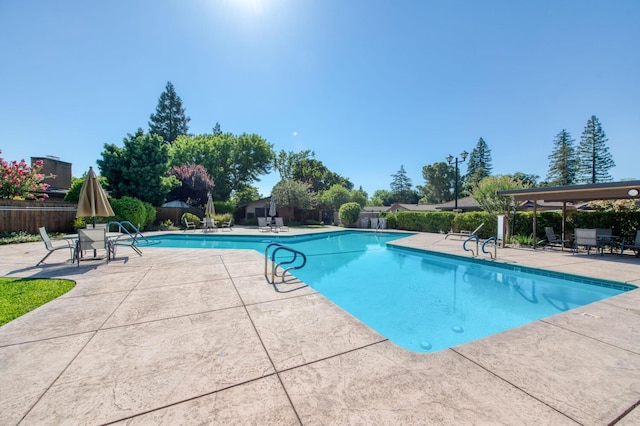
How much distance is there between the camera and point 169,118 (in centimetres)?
3847

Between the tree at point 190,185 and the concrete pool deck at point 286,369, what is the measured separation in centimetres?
2030

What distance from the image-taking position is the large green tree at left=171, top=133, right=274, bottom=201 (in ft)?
95.1

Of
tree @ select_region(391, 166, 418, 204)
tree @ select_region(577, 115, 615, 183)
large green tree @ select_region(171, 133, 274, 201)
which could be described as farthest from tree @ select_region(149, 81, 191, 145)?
tree @ select_region(577, 115, 615, 183)

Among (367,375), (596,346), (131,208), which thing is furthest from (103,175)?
(596,346)

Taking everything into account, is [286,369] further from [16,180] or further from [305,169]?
[305,169]

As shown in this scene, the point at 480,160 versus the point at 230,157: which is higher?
the point at 480,160

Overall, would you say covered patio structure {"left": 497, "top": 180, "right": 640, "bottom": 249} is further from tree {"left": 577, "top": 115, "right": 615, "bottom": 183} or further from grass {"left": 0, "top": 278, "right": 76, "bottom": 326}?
tree {"left": 577, "top": 115, "right": 615, "bottom": 183}

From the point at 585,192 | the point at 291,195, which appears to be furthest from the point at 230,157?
the point at 585,192

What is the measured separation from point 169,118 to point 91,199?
128 ft

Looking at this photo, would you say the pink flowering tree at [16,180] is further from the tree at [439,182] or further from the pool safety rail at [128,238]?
the tree at [439,182]

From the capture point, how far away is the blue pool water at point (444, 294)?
4047mm

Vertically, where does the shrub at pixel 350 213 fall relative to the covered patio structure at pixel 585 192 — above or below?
below

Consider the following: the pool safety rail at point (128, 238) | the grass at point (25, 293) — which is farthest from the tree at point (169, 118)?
the grass at point (25, 293)

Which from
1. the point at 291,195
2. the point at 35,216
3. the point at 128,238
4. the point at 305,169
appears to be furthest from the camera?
the point at 305,169
